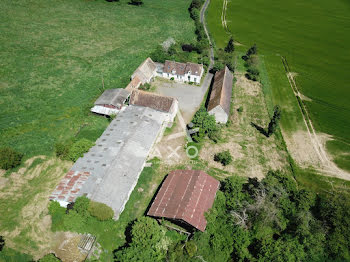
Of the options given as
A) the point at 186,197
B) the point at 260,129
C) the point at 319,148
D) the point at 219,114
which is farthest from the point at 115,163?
the point at 319,148

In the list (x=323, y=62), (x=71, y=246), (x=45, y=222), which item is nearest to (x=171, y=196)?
(x=71, y=246)

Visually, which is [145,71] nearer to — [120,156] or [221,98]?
[221,98]

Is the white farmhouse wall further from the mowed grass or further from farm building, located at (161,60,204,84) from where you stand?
the mowed grass

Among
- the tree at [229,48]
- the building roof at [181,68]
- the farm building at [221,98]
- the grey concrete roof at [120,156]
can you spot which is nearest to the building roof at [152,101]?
the grey concrete roof at [120,156]

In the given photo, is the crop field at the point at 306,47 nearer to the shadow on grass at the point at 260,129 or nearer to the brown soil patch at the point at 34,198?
the shadow on grass at the point at 260,129

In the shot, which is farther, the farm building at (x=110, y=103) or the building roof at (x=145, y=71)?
the building roof at (x=145, y=71)

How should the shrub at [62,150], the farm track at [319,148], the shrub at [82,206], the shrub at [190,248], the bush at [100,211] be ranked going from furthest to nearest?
the farm track at [319,148]
the shrub at [62,150]
the shrub at [82,206]
the bush at [100,211]
the shrub at [190,248]

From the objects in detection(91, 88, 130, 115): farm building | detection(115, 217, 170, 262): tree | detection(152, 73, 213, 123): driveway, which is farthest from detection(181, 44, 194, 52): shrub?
detection(115, 217, 170, 262): tree
